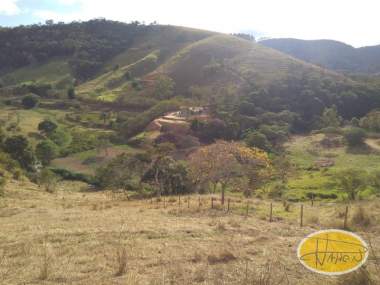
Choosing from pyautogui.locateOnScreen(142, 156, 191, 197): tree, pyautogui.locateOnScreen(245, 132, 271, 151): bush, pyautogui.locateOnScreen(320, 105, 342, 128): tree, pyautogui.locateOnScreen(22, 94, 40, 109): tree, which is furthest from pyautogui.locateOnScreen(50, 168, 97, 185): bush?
pyautogui.locateOnScreen(320, 105, 342, 128): tree

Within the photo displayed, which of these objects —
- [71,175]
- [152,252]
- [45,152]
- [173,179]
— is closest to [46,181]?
[71,175]

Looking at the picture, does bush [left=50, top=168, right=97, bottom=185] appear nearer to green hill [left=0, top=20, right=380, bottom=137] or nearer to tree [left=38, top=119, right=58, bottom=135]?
tree [left=38, top=119, right=58, bottom=135]

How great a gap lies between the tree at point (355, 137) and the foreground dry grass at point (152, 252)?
41.0 m

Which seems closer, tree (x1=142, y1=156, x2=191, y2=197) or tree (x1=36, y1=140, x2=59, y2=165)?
tree (x1=142, y1=156, x2=191, y2=197)

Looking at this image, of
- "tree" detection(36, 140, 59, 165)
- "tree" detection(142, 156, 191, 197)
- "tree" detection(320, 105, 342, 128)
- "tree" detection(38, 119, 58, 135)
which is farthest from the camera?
"tree" detection(320, 105, 342, 128)

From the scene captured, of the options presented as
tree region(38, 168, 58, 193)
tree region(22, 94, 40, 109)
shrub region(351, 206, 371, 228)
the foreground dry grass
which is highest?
the foreground dry grass

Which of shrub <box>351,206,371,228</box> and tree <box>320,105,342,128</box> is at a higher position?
shrub <box>351,206,371,228</box>

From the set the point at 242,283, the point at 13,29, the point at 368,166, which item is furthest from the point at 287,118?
the point at 13,29

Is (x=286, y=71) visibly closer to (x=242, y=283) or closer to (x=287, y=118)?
(x=287, y=118)

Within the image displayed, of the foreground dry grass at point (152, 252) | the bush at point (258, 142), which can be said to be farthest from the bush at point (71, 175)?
the foreground dry grass at point (152, 252)

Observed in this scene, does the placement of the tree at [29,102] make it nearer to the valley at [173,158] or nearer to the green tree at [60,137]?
the valley at [173,158]

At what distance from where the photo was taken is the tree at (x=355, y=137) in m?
49.5

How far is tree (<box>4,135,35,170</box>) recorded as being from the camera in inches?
1375

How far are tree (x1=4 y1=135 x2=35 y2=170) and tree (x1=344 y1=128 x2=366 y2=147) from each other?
39.6 metres
